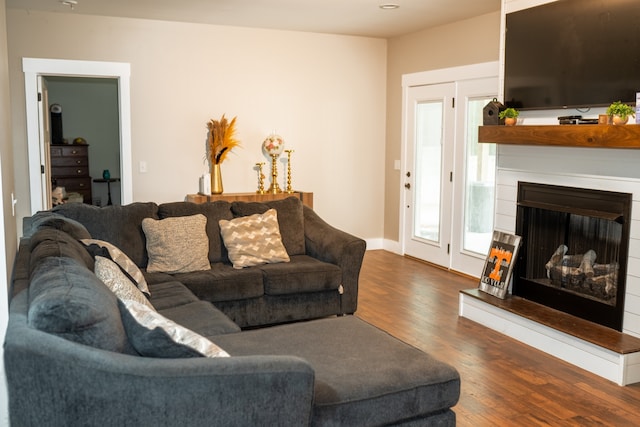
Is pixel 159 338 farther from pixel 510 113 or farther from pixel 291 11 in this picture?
pixel 291 11

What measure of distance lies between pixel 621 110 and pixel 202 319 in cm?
272

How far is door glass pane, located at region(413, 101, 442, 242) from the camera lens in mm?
6727

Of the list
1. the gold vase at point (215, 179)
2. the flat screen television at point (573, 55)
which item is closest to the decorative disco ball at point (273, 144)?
the gold vase at point (215, 179)

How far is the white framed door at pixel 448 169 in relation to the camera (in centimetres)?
605

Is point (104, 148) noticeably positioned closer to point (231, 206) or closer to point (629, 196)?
point (231, 206)

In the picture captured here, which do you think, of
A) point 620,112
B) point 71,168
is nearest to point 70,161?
point 71,168

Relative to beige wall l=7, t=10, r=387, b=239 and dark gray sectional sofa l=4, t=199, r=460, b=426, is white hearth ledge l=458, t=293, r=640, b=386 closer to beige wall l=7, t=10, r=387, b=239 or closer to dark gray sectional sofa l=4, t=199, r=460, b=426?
dark gray sectional sofa l=4, t=199, r=460, b=426

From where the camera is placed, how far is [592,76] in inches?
160

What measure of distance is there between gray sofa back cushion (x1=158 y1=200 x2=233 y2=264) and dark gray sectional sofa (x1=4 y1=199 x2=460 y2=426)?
1.00m

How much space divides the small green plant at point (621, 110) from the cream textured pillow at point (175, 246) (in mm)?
2870

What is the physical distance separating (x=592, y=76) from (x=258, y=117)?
3.78 m

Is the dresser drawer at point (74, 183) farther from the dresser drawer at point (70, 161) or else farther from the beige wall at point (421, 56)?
the beige wall at point (421, 56)

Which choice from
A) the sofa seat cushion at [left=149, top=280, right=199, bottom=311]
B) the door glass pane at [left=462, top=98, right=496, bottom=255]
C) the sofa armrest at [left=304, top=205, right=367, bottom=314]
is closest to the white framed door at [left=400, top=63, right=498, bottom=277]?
the door glass pane at [left=462, top=98, right=496, bottom=255]

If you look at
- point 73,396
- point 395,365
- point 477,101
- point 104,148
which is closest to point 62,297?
point 73,396
